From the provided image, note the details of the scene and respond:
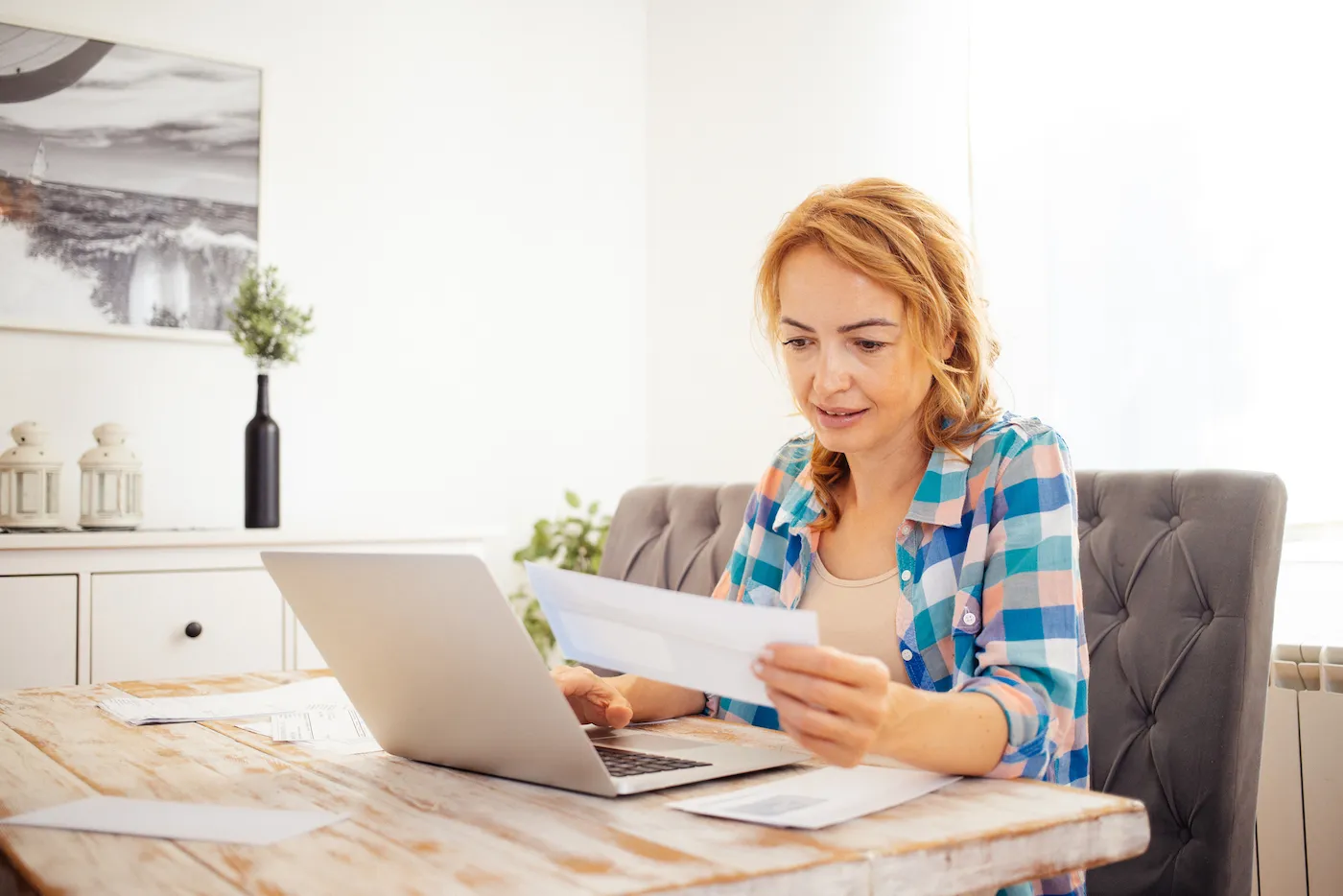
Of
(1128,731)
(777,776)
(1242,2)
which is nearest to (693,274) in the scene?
(1242,2)

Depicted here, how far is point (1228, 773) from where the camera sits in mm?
1351

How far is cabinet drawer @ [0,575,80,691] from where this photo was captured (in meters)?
2.19

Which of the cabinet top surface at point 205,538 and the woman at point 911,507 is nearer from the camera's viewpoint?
the woman at point 911,507

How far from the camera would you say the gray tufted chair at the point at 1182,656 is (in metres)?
1.36

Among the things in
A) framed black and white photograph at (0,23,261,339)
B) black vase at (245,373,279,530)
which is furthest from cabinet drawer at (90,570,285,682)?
framed black and white photograph at (0,23,261,339)

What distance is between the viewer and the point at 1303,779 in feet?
5.95

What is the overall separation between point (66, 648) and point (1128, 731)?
75.0 inches

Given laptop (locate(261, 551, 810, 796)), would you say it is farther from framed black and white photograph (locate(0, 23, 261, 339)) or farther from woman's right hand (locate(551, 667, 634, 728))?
framed black and white photograph (locate(0, 23, 261, 339))

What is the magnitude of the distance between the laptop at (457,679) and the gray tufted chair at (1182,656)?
1.98 feet

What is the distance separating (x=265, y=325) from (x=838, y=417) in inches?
69.6

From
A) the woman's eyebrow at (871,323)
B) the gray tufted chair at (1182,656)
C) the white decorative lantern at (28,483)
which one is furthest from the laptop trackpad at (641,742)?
the white decorative lantern at (28,483)

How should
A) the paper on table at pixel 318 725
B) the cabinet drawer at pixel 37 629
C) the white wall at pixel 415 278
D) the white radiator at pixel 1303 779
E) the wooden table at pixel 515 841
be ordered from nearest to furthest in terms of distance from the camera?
the wooden table at pixel 515 841 → the paper on table at pixel 318 725 → the white radiator at pixel 1303 779 → the cabinet drawer at pixel 37 629 → the white wall at pixel 415 278

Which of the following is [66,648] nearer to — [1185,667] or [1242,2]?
[1185,667]

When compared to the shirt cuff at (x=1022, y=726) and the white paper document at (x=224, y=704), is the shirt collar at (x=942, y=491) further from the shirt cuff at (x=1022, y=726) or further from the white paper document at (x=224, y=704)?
the white paper document at (x=224, y=704)
